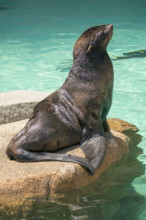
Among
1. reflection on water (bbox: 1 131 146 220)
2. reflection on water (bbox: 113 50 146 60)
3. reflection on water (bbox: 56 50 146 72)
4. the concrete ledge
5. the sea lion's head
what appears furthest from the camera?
reflection on water (bbox: 113 50 146 60)

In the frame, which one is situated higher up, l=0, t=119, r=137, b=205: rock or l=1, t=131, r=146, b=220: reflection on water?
l=0, t=119, r=137, b=205: rock

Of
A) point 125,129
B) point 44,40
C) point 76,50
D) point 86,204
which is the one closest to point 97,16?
point 44,40

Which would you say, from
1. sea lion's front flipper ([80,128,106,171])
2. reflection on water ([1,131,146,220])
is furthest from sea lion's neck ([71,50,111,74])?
reflection on water ([1,131,146,220])

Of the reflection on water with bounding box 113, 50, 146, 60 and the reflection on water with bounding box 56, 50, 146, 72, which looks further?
the reflection on water with bounding box 113, 50, 146, 60

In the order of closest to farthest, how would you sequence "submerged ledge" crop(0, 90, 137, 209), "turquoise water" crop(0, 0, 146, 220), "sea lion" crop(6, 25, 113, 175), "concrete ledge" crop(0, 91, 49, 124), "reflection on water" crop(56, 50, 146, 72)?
"submerged ledge" crop(0, 90, 137, 209)
"turquoise water" crop(0, 0, 146, 220)
"sea lion" crop(6, 25, 113, 175)
"concrete ledge" crop(0, 91, 49, 124)
"reflection on water" crop(56, 50, 146, 72)

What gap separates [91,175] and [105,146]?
416 mm

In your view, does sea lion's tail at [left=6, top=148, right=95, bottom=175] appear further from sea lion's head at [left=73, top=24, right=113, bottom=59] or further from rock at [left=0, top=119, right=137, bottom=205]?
sea lion's head at [left=73, top=24, right=113, bottom=59]

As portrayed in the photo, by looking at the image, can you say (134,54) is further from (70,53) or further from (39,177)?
(39,177)

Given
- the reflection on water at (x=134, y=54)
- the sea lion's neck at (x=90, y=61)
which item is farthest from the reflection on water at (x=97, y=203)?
the reflection on water at (x=134, y=54)

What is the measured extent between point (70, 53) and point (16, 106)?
5.99 metres

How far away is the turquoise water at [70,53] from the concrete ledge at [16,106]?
1.71 metres

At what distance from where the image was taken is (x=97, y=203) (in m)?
3.83

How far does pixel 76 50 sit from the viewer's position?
4547 mm

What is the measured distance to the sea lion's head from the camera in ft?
14.5
